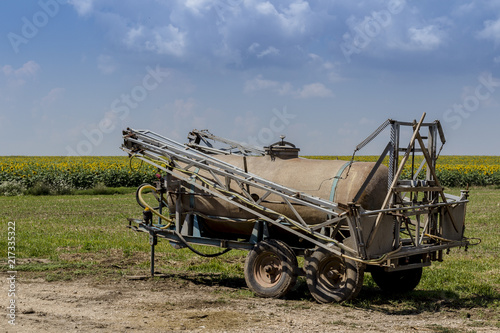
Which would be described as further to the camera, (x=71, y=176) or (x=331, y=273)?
(x=71, y=176)

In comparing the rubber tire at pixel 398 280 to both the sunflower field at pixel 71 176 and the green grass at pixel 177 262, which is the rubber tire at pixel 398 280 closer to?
the green grass at pixel 177 262

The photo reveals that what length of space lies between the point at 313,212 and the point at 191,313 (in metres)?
2.37

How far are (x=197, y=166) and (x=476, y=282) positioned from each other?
5.10 m

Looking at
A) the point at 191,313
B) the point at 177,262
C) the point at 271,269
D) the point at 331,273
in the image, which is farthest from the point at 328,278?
the point at 177,262

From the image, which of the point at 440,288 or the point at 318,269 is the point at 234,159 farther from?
the point at 440,288

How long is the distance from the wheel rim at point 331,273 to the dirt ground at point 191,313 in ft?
1.03

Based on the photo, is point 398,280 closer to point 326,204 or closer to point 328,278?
point 328,278

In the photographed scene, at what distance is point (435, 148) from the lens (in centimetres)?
942

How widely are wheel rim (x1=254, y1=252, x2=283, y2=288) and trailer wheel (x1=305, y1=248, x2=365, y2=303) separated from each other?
575mm

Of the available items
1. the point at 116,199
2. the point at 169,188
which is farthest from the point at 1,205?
the point at 169,188

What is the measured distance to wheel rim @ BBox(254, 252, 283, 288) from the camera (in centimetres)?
914

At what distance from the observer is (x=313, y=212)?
9094mm

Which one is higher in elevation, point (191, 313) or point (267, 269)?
point (267, 269)

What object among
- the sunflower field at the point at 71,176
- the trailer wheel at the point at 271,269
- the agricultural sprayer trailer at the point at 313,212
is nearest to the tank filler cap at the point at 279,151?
the agricultural sprayer trailer at the point at 313,212
